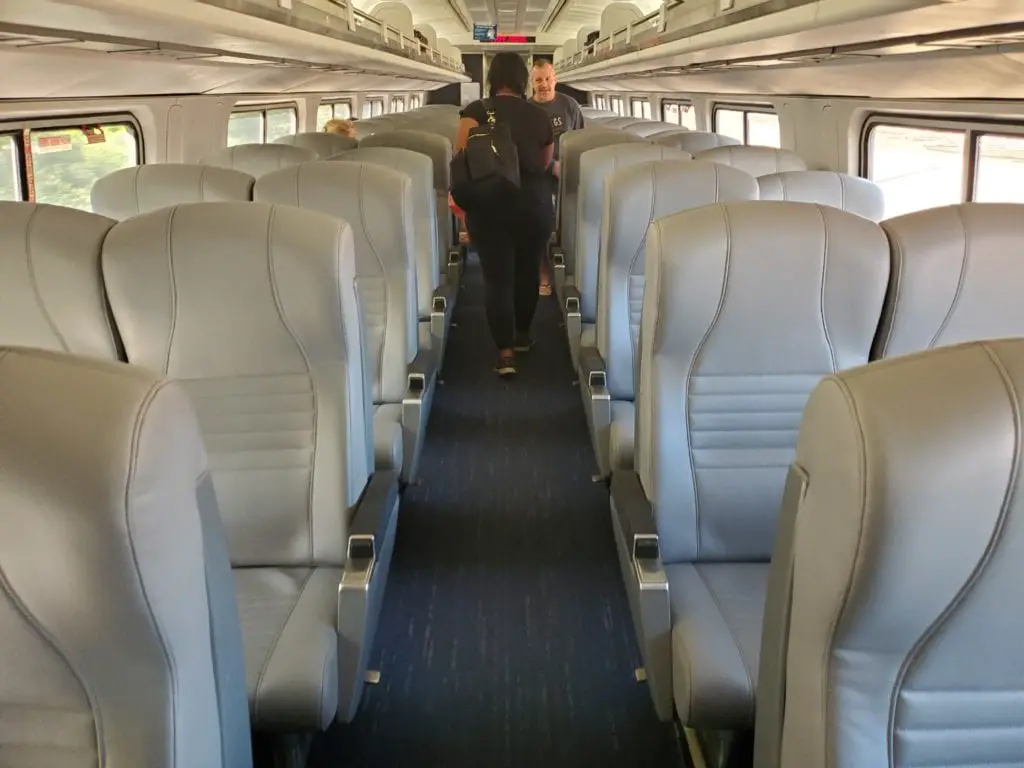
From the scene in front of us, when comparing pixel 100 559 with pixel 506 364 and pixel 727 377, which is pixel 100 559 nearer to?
pixel 727 377

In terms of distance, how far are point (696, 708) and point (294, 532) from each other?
1.13 m

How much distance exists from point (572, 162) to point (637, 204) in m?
2.40

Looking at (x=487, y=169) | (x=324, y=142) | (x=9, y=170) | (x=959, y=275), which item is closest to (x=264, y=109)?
(x=324, y=142)

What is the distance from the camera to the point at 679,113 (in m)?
13.2

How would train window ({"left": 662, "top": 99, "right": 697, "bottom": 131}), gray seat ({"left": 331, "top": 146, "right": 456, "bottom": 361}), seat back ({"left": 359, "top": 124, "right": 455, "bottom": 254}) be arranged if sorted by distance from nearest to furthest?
gray seat ({"left": 331, "top": 146, "right": 456, "bottom": 361})
seat back ({"left": 359, "top": 124, "right": 455, "bottom": 254})
train window ({"left": 662, "top": 99, "right": 697, "bottom": 131})

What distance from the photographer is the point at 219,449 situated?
8.04ft

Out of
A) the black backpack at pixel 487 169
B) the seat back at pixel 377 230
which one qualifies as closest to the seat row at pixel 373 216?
the seat back at pixel 377 230

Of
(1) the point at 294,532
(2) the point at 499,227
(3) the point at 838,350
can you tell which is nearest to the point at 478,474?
(2) the point at 499,227

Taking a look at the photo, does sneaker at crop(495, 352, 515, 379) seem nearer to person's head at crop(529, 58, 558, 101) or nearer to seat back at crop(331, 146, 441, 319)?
seat back at crop(331, 146, 441, 319)

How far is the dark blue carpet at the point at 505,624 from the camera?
2.62m

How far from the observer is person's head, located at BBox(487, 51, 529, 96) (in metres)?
4.89

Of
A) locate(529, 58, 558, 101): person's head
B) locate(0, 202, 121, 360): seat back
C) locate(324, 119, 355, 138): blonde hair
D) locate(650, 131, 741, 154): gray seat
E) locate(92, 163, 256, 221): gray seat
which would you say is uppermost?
locate(529, 58, 558, 101): person's head

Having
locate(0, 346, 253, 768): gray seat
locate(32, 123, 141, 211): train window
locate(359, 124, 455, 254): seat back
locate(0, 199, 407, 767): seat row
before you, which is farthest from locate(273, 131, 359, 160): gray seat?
locate(0, 346, 253, 768): gray seat

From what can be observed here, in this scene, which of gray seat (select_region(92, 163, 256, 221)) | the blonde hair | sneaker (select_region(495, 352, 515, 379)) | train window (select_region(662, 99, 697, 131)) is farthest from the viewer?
train window (select_region(662, 99, 697, 131))
